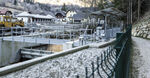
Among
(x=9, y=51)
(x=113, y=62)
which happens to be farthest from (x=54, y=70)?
(x=9, y=51)

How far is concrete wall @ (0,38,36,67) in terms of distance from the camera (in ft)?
46.0

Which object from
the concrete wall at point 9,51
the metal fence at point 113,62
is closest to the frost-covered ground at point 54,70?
the metal fence at point 113,62

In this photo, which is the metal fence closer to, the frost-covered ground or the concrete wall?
the frost-covered ground

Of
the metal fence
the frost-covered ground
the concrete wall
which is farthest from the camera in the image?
the concrete wall

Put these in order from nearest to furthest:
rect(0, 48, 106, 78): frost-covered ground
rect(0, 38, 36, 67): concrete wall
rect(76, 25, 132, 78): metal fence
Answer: rect(76, 25, 132, 78): metal fence
rect(0, 48, 106, 78): frost-covered ground
rect(0, 38, 36, 67): concrete wall

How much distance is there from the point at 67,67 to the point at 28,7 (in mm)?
97585

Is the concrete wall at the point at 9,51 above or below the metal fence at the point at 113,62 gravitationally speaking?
below

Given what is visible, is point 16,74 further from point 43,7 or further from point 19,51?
point 43,7

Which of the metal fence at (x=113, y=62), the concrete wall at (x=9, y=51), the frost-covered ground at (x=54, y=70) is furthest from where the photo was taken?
the concrete wall at (x=9, y=51)

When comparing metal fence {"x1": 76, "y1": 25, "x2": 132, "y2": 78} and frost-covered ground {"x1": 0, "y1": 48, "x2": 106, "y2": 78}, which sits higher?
metal fence {"x1": 76, "y1": 25, "x2": 132, "y2": 78}

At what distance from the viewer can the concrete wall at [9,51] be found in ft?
46.0

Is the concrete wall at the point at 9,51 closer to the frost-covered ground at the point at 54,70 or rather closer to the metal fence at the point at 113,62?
the frost-covered ground at the point at 54,70

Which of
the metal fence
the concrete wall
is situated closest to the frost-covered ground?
the metal fence

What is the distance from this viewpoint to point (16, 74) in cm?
550
